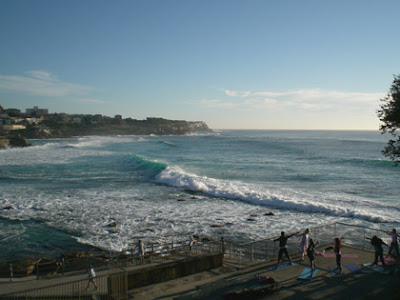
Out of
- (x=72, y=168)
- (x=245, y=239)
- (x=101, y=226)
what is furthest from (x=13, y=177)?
(x=245, y=239)

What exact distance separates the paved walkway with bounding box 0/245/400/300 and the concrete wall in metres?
0.20

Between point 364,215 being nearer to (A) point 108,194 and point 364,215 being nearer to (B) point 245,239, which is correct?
(B) point 245,239

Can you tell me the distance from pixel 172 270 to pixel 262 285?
2.95 metres

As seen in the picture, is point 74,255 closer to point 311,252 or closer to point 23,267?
point 23,267

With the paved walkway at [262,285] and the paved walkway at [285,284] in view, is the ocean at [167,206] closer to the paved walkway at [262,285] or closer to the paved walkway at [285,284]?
the paved walkway at [262,285]

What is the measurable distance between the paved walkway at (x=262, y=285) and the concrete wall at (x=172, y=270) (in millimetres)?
204

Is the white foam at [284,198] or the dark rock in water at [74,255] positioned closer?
the dark rock in water at [74,255]

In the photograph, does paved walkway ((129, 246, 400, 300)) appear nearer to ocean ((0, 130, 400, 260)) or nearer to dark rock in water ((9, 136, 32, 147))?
ocean ((0, 130, 400, 260))

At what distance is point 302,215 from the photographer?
2266 cm

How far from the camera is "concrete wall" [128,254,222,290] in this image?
9.96 metres

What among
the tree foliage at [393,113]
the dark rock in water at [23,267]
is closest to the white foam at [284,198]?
the tree foliage at [393,113]

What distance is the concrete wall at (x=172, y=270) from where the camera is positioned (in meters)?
9.96

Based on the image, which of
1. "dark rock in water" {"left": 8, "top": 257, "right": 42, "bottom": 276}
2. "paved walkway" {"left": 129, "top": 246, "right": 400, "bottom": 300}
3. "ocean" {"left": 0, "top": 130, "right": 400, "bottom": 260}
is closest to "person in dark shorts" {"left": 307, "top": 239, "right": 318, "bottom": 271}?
"paved walkway" {"left": 129, "top": 246, "right": 400, "bottom": 300}

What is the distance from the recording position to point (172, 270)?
1067 centimetres
